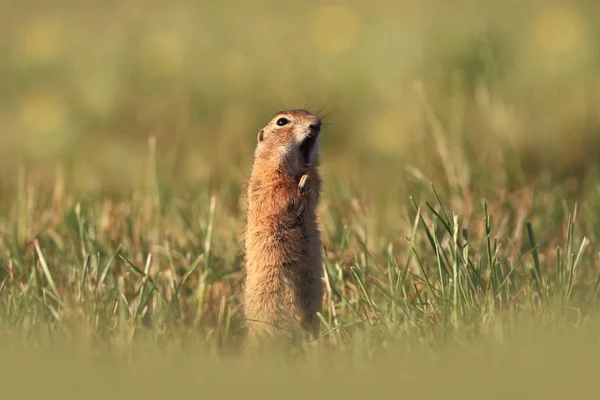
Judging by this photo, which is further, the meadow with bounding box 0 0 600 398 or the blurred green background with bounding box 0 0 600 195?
the blurred green background with bounding box 0 0 600 195

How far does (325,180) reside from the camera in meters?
6.91

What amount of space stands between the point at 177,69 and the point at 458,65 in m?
2.39

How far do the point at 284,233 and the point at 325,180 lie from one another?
92.6 inches

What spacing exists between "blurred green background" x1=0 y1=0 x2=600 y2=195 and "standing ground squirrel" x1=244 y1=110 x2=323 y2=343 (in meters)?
1.45

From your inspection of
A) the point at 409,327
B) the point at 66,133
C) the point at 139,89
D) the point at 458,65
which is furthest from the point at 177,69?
the point at 409,327

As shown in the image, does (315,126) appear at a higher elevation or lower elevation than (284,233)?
higher

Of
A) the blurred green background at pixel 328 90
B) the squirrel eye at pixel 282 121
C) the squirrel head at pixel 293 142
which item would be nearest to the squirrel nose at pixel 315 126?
the squirrel head at pixel 293 142

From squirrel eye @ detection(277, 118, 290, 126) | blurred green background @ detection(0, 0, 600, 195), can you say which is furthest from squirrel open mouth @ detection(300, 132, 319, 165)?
blurred green background @ detection(0, 0, 600, 195)

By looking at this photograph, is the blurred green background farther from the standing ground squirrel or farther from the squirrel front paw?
the squirrel front paw

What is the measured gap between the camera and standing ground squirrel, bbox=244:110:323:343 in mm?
4441

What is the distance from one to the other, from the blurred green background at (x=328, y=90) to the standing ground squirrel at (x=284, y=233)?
4.77 feet

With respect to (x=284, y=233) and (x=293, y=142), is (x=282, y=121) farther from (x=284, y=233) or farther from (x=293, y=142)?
(x=284, y=233)

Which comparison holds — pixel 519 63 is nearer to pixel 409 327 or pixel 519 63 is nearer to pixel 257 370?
pixel 409 327

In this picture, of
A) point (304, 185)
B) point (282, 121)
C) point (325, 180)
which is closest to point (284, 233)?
point (304, 185)
